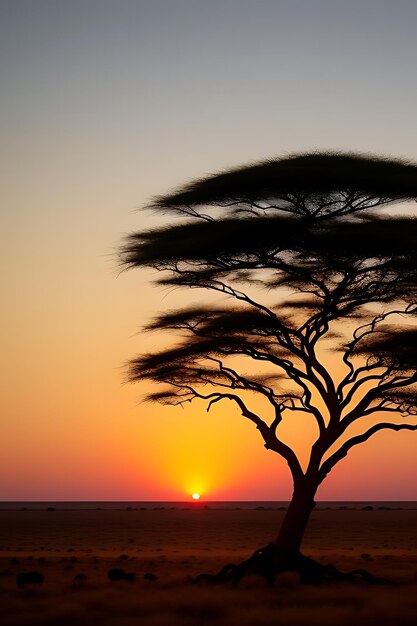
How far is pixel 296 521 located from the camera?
1948 centimetres

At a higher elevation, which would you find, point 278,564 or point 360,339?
point 360,339

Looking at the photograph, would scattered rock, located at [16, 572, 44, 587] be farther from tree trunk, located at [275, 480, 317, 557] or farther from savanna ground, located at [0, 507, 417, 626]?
tree trunk, located at [275, 480, 317, 557]

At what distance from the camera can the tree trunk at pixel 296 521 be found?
19.4m

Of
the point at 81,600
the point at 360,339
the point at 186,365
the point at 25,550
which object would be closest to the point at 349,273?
the point at 360,339

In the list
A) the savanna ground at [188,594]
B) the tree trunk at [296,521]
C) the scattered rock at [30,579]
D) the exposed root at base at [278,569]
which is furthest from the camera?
the tree trunk at [296,521]

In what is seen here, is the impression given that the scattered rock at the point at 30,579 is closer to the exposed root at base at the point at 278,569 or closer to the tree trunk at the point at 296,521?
the exposed root at base at the point at 278,569

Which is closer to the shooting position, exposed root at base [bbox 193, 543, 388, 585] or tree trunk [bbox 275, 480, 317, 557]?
exposed root at base [bbox 193, 543, 388, 585]

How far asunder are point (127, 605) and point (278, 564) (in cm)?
382

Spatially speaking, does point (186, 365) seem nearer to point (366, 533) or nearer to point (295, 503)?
point (295, 503)

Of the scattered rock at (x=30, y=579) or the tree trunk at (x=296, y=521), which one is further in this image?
the tree trunk at (x=296, y=521)

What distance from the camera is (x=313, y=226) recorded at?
1784 centimetres

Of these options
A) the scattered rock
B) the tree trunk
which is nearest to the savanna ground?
the scattered rock

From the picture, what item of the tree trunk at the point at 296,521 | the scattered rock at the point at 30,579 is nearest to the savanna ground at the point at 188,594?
the scattered rock at the point at 30,579

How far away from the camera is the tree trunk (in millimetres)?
19406
